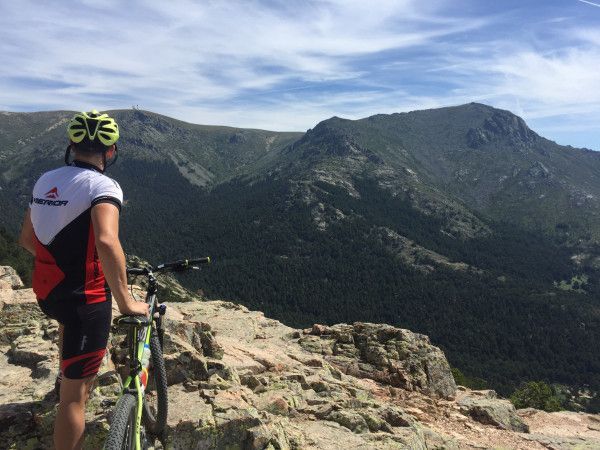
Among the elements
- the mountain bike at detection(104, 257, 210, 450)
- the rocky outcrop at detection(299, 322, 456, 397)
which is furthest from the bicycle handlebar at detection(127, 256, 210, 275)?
the rocky outcrop at detection(299, 322, 456, 397)

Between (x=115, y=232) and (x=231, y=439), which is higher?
(x=115, y=232)

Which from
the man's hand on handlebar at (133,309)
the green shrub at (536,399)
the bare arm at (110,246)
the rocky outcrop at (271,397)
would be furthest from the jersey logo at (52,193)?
the green shrub at (536,399)

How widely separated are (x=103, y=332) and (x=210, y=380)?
22.0ft

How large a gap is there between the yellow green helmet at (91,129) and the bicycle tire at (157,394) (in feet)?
12.3

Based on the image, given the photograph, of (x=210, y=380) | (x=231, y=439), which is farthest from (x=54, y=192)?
(x=210, y=380)

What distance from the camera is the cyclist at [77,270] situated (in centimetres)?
607

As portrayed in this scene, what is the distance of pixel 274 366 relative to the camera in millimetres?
17875

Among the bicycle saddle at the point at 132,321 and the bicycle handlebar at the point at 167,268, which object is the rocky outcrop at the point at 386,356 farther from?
the bicycle saddle at the point at 132,321

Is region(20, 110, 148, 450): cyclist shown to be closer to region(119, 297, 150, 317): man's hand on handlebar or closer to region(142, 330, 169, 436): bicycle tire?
region(119, 297, 150, 317): man's hand on handlebar

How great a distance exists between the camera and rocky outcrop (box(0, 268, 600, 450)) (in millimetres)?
9945

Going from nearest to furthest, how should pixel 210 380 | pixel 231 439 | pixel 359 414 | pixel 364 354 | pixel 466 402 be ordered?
pixel 231 439
pixel 210 380
pixel 359 414
pixel 466 402
pixel 364 354

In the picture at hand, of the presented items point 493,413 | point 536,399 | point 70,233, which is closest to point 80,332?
point 70,233

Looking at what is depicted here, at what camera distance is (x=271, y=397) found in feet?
44.1

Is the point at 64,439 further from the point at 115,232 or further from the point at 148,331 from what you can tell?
the point at 115,232
